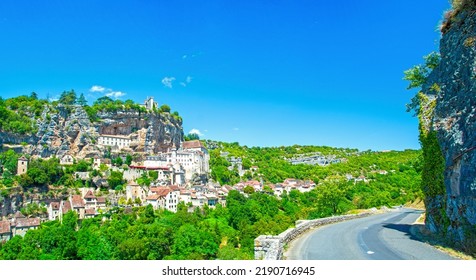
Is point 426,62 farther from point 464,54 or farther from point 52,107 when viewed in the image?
point 52,107

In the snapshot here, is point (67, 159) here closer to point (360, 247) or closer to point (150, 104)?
point (150, 104)

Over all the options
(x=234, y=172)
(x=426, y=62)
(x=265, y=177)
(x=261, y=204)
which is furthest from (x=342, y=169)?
(x=426, y=62)

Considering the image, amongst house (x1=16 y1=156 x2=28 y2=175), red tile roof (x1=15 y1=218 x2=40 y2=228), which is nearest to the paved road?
red tile roof (x1=15 y1=218 x2=40 y2=228)

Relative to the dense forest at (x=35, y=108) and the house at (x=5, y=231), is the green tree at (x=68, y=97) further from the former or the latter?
the house at (x=5, y=231)

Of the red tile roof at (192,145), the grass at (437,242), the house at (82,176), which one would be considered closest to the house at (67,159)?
the house at (82,176)

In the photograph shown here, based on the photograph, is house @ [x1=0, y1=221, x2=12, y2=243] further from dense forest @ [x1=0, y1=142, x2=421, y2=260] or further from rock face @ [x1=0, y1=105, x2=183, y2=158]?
rock face @ [x1=0, y1=105, x2=183, y2=158]

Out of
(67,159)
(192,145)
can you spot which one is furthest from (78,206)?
(192,145)
